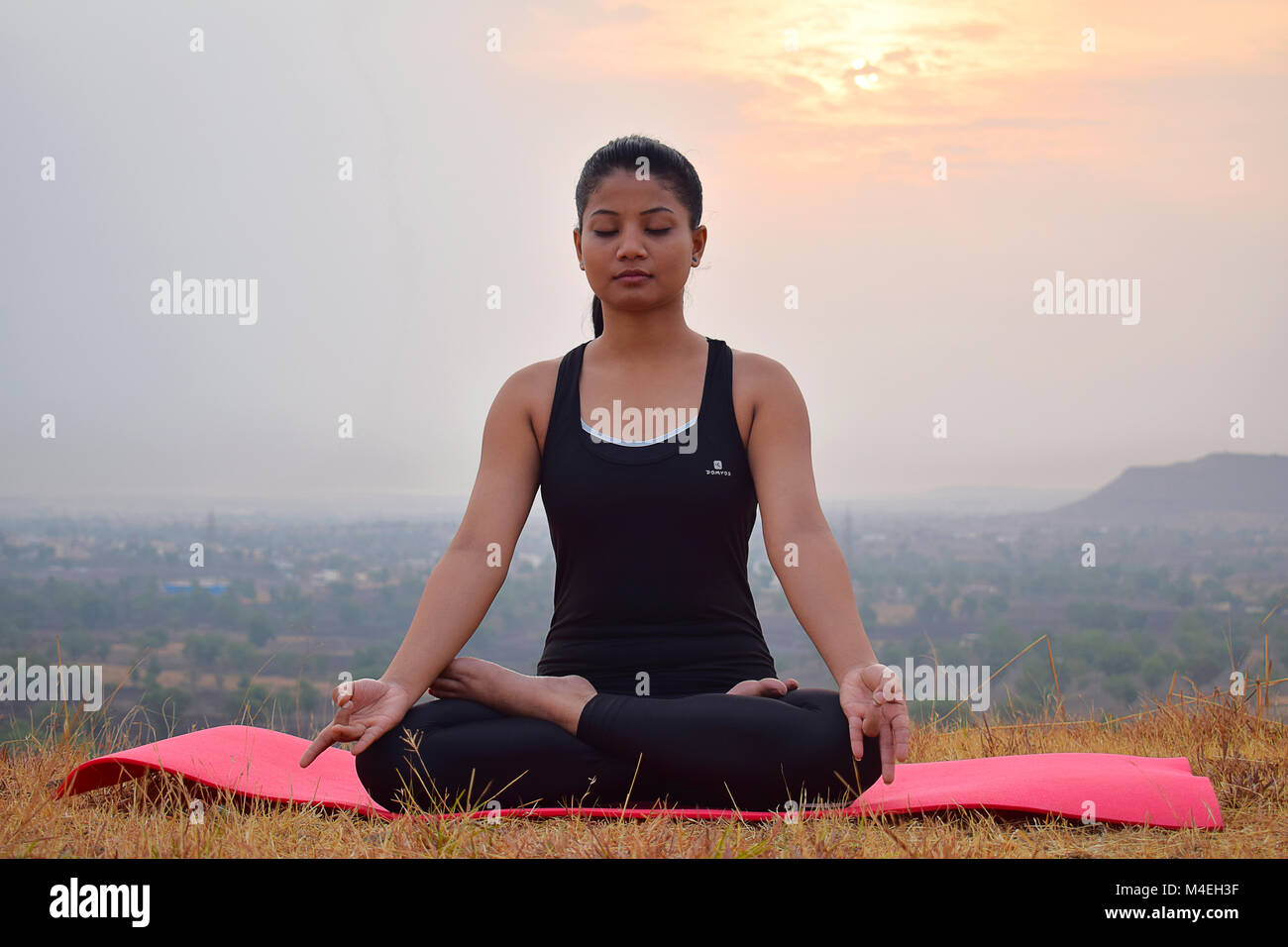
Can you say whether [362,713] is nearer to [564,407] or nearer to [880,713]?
[564,407]

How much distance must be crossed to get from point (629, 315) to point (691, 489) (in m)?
0.63

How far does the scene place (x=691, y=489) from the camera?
11.0 feet

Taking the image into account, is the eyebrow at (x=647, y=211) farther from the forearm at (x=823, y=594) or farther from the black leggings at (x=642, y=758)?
the black leggings at (x=642, y=758)

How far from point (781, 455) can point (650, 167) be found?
973 mm

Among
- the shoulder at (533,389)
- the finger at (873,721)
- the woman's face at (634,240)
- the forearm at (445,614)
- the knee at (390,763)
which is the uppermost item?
the woman's face at (634,240)

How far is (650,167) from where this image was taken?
3.43 metres

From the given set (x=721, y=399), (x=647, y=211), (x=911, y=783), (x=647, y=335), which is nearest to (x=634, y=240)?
(x=647, y=211)

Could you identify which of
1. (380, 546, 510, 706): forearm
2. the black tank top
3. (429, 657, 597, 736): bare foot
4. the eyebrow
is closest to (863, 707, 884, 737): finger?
the black tank top

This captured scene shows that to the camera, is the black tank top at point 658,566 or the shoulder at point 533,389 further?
the shoulder at point 533,389

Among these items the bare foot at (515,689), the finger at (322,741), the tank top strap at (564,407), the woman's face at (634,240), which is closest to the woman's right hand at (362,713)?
the finger at (322,741)

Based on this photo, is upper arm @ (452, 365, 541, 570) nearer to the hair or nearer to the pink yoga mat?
the hair

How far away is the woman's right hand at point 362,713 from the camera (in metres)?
2.96
